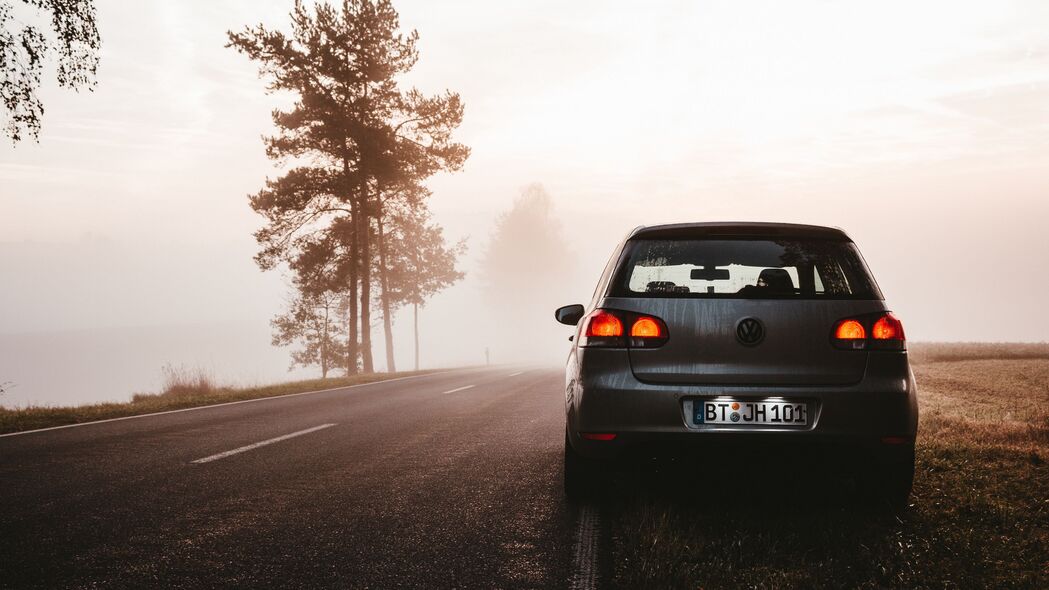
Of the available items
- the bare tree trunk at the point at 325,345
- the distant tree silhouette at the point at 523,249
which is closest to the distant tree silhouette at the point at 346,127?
the bare tree trunk at the point at 325,345

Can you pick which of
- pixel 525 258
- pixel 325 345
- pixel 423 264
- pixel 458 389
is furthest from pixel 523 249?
pixel 458 389

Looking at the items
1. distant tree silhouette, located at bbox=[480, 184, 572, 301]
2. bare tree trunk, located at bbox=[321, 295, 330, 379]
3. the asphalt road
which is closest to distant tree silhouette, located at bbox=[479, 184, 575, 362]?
distant tree silhouette, located at bbox=[480, 184, 572, 301]

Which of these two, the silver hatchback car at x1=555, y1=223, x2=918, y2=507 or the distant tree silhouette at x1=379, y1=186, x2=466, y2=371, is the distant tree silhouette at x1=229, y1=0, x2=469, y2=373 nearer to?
the distant tree silhouette at x1=379, y1=186, x2=466, y2=371

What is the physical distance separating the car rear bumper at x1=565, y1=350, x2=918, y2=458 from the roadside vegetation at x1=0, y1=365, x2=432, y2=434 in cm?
831

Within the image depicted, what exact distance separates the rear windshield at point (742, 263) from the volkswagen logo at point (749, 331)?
15cm

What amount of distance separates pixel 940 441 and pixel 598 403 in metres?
4.56

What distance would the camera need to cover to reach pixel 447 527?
147 inches

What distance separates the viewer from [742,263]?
4504 mm

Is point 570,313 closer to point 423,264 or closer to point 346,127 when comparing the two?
point 346,127

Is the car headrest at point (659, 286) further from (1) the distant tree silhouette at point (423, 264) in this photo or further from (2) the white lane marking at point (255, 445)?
(1) the distant tree silhouette at point (423, 264)

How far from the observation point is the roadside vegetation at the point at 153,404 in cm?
902

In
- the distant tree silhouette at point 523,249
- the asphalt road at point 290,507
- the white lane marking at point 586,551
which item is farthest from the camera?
the distant tree silhouette at point 523,249

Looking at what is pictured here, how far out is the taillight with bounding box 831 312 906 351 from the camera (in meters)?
3.55

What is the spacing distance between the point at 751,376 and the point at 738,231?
0.97 metres
